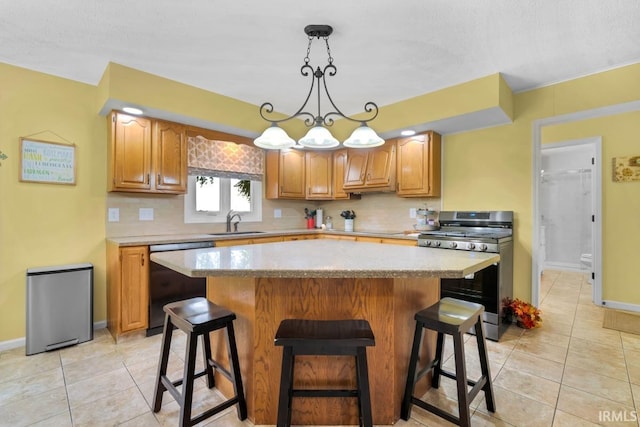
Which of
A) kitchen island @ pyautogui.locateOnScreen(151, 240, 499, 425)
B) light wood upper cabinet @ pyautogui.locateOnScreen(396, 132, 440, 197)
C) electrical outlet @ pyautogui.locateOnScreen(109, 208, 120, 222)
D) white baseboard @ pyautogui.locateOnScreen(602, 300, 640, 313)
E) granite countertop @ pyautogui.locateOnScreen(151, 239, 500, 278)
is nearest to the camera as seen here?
granite countertop @ pyautogui.locateOnScreen(151, 239, 500, 278)

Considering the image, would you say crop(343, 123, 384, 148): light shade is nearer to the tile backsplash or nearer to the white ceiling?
the white ceiling

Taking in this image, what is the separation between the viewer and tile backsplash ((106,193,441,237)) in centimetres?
313

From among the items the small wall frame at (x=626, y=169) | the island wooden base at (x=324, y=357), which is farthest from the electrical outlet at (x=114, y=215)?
the small wall frame at (x=626, y=169)

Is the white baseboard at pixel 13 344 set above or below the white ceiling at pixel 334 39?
below

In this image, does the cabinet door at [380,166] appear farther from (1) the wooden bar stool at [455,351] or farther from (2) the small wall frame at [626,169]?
(2) the small wall frame at [626,169]

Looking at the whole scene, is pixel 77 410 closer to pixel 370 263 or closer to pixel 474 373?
pixel 370 263

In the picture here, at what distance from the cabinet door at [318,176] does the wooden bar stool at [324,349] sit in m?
3.10

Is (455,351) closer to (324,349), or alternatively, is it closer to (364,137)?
(324,349)

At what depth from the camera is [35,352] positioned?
7.92ft

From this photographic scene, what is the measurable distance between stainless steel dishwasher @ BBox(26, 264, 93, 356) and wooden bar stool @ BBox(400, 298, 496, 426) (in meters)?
2.74

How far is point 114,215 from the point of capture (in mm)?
3047

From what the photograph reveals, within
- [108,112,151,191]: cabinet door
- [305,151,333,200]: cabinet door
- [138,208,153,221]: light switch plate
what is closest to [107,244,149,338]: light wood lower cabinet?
[138,208,153,221]: light switch plate

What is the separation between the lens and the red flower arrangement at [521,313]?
9.40 feet

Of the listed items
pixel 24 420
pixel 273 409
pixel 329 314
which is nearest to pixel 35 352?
pixel 24 420
